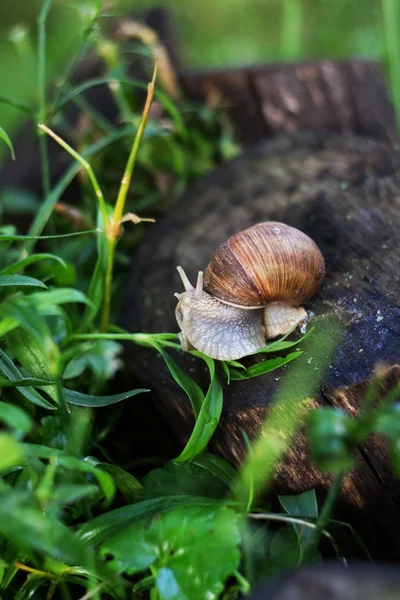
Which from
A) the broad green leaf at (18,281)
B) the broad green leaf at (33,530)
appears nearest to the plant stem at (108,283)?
the broad green leaf at (18,281)

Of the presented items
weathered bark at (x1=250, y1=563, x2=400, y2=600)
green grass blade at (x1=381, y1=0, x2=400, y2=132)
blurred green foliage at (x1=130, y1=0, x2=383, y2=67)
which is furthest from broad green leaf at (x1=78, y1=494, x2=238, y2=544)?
blurred green foliage at (x1=130, y1=0, x2=383, y2=67)

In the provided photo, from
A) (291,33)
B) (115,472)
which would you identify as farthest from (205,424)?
(291,33)

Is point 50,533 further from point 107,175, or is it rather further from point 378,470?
point 107,175

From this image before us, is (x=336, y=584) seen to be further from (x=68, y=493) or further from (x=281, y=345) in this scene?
(x=281, y=345)

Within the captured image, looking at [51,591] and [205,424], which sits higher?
[205,424]

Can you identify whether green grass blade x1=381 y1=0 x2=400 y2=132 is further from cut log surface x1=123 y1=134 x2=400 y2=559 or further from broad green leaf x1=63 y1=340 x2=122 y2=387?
broad green leaf x1=63 y1=340 x2=122 y2=387
